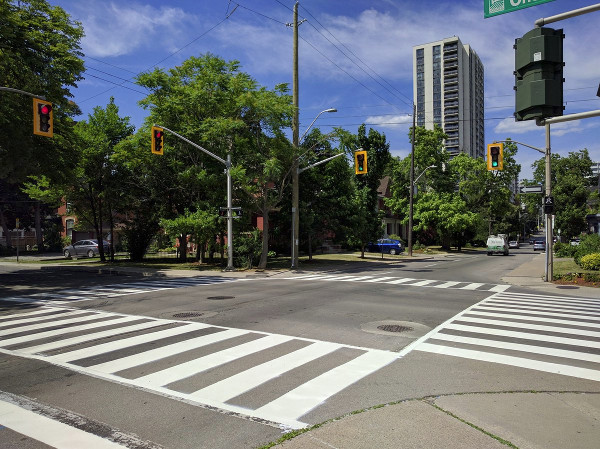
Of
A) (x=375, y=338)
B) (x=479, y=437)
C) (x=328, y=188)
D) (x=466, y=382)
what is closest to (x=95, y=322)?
(x=375, y=338)

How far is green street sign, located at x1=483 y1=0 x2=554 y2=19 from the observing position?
5.21 m

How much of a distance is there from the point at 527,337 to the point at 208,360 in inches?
233

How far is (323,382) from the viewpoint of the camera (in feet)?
18.4

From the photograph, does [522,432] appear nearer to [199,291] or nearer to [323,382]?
[323,382]

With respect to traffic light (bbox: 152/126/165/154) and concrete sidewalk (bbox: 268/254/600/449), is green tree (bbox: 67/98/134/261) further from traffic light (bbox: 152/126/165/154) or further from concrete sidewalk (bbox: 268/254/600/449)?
concrete sidewalk (bbox: 268/254/600/449)

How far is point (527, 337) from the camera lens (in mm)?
8242

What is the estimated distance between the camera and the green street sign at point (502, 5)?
17.1 feet

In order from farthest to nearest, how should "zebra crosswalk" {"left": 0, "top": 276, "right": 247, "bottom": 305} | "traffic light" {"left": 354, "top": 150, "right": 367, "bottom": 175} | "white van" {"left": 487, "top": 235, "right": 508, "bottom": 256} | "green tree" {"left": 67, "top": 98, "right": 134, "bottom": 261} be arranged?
"white van" {"left": 487, "top": 235, "right": 508, "bottom": 256} → "green tree" {"left": 67, "top": 98, "right": 134, "bottom": 261} → "traffic light" {"left": 354, "top": 150, "right": 367, "bottom": 175} → "zebra crosswalk" {"left": 0, "top": 276, "right": 247, "bottom": 305}

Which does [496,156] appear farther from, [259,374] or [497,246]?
[497,246]

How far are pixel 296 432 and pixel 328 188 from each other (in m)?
27.9

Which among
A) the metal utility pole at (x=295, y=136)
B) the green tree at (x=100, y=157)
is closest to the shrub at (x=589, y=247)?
the metal utility pole at (x=295, y=136)

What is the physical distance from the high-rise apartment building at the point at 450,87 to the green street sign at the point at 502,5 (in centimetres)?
13854

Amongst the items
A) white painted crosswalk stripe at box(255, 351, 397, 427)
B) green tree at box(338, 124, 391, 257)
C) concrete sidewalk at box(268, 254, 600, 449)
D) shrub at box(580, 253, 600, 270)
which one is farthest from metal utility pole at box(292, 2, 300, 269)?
concrete sidewalk at box(268, 254, 600, 449)

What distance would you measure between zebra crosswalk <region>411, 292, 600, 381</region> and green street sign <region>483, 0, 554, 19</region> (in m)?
4.85
